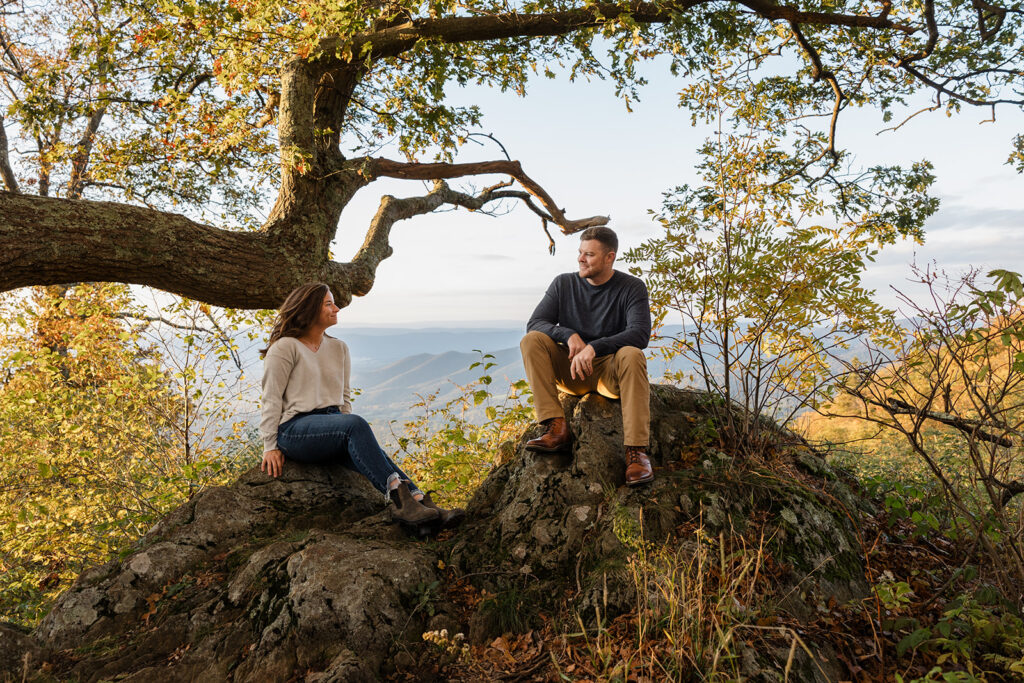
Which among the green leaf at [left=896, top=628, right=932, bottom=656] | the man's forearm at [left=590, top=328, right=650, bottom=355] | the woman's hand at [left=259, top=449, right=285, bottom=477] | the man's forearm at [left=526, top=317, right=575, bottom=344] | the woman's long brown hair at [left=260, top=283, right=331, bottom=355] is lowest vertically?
the green leaf at [left=896, top=628, right=932, bottom=656]

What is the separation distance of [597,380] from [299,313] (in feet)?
7.67

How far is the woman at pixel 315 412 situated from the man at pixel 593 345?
1.03 metres

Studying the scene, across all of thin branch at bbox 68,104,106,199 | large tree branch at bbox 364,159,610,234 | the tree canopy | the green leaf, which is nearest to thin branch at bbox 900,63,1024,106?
the tree canopy

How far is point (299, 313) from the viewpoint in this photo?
4266 mm

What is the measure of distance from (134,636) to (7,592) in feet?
19.1

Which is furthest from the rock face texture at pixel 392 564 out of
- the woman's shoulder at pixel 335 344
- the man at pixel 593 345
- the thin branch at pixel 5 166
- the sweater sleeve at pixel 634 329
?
the thin branch at pixel 5 166

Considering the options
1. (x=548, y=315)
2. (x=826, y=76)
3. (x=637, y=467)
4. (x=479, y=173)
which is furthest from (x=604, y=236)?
(x=826, y=76)

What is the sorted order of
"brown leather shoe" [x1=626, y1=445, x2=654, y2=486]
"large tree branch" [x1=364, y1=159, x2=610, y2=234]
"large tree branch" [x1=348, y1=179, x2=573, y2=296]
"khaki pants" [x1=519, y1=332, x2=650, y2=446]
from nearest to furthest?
"brown leather shoe" [x1=626, y1=445, x2=654, y2=486]
"khaki pants" [x1=519, y1=332, x2=650, y2=446]
"large tree branch" [x1=348, y1=179, x2=573, y2=296]
"large tree branch" [x1=364, y1=159, x2=610, y2=234]

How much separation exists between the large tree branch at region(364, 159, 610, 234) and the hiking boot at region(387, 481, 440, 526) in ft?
11.8

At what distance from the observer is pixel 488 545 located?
3.52 m

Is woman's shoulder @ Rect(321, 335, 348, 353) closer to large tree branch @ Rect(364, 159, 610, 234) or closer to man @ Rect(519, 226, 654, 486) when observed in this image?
man @ Rect(519, 226, 654, 486)

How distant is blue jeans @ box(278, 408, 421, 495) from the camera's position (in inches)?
158

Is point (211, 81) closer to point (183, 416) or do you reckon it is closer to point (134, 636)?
point (183, 416)

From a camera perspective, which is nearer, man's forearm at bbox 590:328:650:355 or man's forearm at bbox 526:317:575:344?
man's forearm at bbox 590:328:650:355
